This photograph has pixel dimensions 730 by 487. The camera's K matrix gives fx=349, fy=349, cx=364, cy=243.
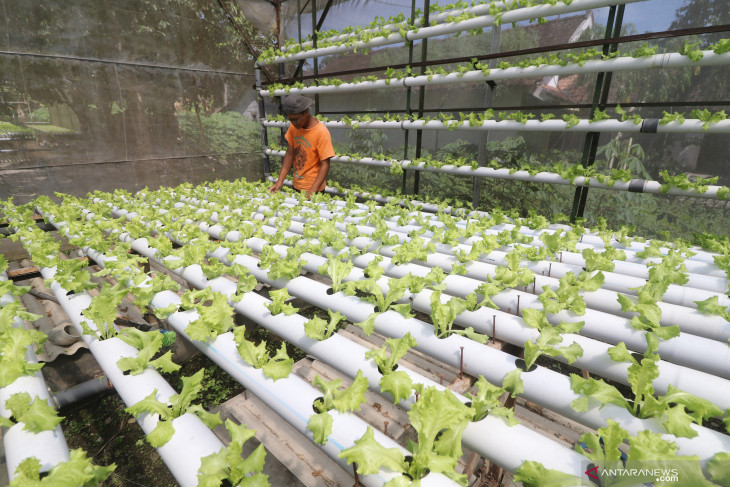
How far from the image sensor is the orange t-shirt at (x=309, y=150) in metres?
5.88

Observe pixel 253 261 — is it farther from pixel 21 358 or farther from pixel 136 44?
pixel 136 44

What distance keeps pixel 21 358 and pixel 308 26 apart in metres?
9.37

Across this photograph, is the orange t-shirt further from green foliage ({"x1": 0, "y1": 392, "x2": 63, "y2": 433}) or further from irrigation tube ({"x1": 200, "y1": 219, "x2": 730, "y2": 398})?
green foliage ({"x1": 0, "y1": 392, "x2": 63, "y2": 433})

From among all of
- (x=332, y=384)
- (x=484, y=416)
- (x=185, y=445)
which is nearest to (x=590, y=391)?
(x=484, y=416)

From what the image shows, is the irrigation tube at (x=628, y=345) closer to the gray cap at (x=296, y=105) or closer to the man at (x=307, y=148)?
the gray cap at (x=296, y=105)

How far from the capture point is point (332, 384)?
1430 millimetres

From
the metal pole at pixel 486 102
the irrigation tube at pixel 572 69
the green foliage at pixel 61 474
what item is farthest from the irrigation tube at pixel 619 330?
the metal pole at pixel 486 102

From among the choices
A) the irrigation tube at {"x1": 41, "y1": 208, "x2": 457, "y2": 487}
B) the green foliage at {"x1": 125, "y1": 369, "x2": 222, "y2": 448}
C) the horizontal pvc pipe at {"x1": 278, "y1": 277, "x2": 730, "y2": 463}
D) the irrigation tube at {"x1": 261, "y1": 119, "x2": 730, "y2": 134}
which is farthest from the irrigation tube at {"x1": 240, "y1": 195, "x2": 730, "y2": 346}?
the irrigation tube at {"x1": 261, "y1": 119, "x2": 730, "y2": 134}

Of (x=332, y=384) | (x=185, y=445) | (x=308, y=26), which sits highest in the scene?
(x=308, y=26)

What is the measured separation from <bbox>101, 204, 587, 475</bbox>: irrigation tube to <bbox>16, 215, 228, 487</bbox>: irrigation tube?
1.14ft

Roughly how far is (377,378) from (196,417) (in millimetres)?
749

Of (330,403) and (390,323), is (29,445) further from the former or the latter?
(390,323)

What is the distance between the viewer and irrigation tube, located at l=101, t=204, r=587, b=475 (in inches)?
44.3

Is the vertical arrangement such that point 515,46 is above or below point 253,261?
above
